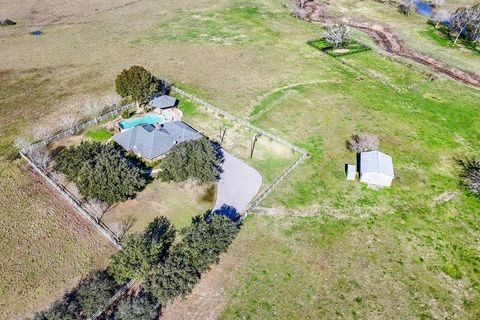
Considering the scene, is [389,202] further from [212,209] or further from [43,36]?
[43,36]

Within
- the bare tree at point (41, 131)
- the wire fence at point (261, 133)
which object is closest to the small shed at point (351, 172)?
the wire fence at point (261, 133)

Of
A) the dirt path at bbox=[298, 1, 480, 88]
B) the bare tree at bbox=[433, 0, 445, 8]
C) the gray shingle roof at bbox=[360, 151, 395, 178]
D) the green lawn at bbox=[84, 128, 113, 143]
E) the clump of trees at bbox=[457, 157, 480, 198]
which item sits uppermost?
the bare tree at bbox=[433, 0, 445, 8]

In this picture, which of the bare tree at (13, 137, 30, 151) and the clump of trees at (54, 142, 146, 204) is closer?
the clump of trees at (54, 142, 146, 204)

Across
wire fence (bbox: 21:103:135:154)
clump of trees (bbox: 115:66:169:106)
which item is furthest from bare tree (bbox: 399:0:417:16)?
wire fence (bbox: 21:103:135:154)

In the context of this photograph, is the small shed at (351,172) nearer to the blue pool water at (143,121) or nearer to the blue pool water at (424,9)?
the blue pool water at (143,121)

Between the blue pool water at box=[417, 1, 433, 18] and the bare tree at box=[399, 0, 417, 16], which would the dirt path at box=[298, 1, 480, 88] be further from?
the blue pool water at box=[417, 1, 433, 18]

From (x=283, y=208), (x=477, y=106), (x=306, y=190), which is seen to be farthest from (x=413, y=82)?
(x=283, y=208)
